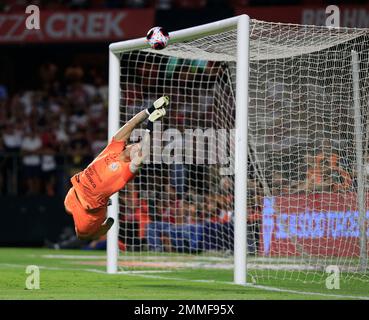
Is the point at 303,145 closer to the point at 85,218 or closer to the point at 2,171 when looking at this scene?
the point at 85,218

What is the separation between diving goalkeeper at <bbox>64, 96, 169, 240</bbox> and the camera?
1202cm

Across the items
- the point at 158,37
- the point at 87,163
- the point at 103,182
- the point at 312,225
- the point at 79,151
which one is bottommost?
the point at 312,225

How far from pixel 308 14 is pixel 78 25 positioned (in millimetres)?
5657

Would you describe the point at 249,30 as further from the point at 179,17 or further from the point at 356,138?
the point at 179,17

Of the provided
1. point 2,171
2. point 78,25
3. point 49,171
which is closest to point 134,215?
point 49,171

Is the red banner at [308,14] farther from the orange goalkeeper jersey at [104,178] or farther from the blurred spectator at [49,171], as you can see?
the orange goalkeeper jersey at [104,178]

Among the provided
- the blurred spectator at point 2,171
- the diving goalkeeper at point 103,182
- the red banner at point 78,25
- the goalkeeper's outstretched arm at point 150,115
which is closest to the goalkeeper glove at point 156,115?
the goalkeeper's outstretched arm at point 150,115

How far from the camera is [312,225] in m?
14.2

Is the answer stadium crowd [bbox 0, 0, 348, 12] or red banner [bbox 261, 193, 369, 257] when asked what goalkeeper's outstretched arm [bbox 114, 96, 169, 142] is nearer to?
red banner [bbox 261, 193, 369, 257]

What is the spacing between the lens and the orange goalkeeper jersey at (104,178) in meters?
12.0

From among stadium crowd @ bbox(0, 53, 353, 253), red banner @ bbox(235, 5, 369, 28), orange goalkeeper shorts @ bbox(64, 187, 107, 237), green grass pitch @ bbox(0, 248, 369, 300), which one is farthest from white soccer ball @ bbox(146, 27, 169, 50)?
red banner @ bbox(235, 5, 369, 28)

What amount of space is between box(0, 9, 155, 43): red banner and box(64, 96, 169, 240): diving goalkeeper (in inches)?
445

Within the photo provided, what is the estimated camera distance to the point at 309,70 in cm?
1343

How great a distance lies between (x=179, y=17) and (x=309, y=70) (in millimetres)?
10107
